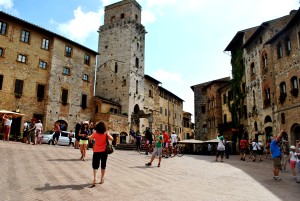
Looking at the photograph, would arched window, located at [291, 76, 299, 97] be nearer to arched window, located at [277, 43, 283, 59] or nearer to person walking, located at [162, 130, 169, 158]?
arched window, located at [277, 43, 283, 59]

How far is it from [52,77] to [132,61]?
14645mm

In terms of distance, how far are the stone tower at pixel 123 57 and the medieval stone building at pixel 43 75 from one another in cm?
628

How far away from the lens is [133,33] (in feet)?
137

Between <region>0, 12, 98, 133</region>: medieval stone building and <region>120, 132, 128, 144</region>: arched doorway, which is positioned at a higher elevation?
<region>0, 12, 98, 133</region>: medieval stone building

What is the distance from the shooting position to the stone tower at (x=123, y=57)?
1588 inches

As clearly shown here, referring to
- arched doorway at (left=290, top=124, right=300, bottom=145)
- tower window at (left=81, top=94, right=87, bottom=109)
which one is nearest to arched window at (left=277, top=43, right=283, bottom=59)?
arched doorway at (left=290, top=124, right=300, bottom=145)

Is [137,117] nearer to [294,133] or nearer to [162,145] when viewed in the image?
[294,133]

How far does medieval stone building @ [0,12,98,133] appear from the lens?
26.6 meters

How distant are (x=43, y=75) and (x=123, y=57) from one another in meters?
14.9

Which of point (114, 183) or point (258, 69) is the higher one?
point (258, 69)

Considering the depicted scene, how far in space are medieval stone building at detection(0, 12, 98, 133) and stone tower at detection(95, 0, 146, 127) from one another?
20.6ft

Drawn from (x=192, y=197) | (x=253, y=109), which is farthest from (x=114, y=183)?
(x=253, y=109)

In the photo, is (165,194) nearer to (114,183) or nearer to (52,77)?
(114,183)

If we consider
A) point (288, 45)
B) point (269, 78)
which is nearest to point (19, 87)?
point (269, 78)
